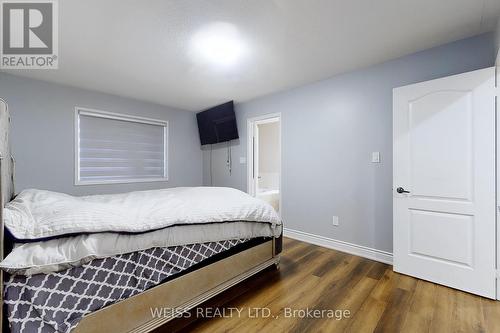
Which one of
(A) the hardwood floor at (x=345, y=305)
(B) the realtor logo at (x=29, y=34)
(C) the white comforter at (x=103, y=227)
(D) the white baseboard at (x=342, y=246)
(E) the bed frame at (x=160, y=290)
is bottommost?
(A) the hardwood floor at (x=345, y=305)

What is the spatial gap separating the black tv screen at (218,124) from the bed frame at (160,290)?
249 cm

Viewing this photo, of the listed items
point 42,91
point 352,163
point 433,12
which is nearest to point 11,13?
point 42,91

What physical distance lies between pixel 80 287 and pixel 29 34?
7.58ft

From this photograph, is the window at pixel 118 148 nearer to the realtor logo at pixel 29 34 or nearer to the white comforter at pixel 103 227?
the realtor logo at pixel 29 34

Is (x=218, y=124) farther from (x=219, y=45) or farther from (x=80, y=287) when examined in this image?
(x=80, y=287)

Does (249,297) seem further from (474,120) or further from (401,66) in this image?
(401,66)

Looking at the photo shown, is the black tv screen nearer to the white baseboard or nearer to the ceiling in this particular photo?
the ceiling

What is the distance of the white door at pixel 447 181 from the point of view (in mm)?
1787

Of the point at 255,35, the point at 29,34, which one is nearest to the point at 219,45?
the point at 255,35

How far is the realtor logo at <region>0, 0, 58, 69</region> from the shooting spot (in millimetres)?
1667

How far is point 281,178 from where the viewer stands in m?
3.46

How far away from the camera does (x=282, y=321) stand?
59.6 inches

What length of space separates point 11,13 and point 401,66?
362 centimetres

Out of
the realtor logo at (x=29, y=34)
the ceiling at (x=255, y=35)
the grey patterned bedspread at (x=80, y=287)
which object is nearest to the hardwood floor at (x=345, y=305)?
the grey patterned bedspread at (x=80, y=287)
